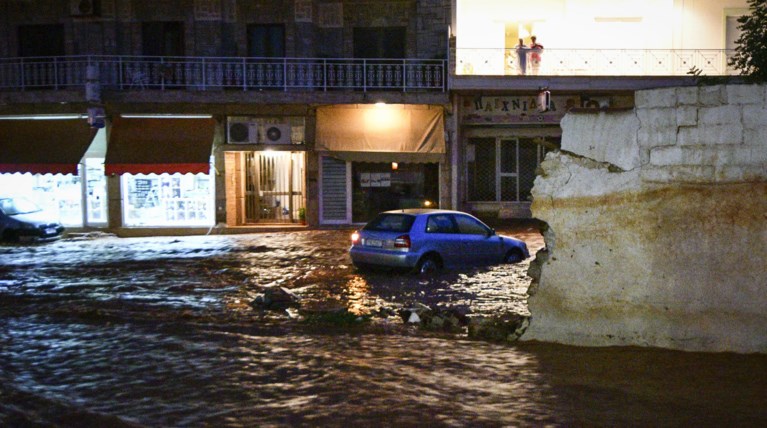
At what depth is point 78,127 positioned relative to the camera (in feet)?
75.8

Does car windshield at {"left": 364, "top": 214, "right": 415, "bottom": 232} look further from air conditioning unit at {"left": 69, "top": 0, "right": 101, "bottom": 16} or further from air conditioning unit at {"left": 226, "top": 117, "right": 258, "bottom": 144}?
air conditioning unit at {"left": 69, "top": 0, "right": 101, "bottom": 16}

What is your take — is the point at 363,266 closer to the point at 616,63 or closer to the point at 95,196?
the point at 95,196

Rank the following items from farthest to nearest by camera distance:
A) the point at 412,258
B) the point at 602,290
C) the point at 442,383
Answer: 1. the point at 412,258
2. the point at 602,290
3. the point at 442,383

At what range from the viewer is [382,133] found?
2377 centimetres

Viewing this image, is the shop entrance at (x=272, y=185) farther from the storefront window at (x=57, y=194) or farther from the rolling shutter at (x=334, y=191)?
the storefront window at (x=57, y=194)

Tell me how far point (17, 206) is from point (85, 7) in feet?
21.0

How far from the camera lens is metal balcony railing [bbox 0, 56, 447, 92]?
913 inches

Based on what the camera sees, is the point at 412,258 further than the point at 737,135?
Yes

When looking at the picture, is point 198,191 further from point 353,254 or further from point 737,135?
point 737,135

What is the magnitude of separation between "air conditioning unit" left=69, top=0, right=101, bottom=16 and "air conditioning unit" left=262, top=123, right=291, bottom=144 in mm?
6212

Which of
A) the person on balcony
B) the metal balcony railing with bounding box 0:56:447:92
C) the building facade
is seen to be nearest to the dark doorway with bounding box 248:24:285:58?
the building facade

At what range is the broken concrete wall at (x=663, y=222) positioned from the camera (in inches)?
304

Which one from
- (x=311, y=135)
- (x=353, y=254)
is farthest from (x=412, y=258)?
(x=311, y=135)

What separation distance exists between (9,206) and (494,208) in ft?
47.7
